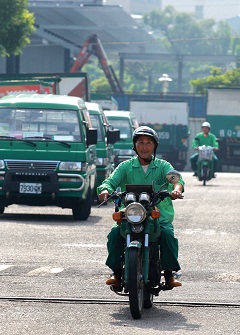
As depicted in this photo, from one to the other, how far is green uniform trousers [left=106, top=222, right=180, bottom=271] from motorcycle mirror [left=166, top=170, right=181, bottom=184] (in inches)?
15.0

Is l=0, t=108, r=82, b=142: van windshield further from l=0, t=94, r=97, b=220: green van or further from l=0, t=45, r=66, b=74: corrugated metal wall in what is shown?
l=0, t=45, r=66, b=74: corrugated metal wall

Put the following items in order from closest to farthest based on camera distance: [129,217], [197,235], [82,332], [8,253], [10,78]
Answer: [82,332], [129,217], [8,253], [197,235], [10,78]

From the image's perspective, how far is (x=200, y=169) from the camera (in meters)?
35.6

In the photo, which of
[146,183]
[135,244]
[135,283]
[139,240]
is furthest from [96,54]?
[135,283]

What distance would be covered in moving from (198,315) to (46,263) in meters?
4.05

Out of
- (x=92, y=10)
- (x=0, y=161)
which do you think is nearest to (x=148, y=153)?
(x=0, y=161)

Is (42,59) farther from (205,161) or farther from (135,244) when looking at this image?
(135,244)

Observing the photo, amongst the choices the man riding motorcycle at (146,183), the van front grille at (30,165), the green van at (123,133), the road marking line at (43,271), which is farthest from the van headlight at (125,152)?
the man riding motorcycle at (146,183)

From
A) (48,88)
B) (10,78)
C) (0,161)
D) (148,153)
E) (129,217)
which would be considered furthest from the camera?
(10,78)

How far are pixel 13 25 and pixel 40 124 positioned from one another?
2293 centimetres

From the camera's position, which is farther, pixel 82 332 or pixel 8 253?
pixel 8 253

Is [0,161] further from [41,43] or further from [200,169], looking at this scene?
[41,43]

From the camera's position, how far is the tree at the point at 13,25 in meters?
42.1

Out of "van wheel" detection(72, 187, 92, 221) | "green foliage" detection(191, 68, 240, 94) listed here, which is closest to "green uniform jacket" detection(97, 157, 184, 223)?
"van wheel" detection(72, 187, 92, 221)
